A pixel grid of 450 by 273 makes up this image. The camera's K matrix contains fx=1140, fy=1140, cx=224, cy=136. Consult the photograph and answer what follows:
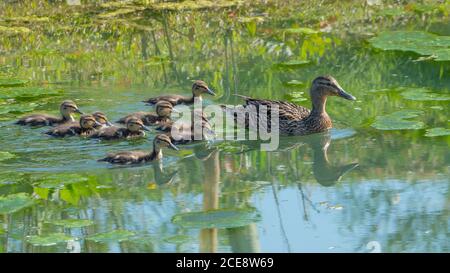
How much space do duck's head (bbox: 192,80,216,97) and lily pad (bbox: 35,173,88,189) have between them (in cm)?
259

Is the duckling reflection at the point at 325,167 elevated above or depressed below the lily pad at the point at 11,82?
above

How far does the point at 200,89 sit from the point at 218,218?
12.2ft

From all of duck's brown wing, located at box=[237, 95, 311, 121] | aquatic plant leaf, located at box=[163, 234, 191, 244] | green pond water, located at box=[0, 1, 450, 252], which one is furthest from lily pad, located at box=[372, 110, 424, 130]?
aquatic plant leaf, located at box=[163, 234, 191, 244]

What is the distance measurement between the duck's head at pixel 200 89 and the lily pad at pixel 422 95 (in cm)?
191

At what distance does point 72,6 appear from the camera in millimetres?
15883

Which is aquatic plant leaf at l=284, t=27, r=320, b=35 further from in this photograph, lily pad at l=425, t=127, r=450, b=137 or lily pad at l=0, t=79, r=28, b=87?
lily pad at l=425, t=127, r=450, b=137

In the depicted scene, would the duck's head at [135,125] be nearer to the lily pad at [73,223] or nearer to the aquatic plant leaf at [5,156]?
the aquatic plant leaf at [5,156]

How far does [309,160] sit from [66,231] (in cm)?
248

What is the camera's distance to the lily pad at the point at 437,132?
963 cm

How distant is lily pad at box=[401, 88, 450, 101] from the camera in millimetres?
10758

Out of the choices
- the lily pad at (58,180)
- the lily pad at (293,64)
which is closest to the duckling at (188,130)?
the lily pad at (58,180)

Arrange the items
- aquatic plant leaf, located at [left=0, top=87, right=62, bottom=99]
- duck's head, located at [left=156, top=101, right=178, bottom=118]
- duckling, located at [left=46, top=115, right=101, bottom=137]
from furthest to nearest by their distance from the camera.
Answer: aquatic plant leaf, located at [left=0, top=87, right=62, bottom=99]
duck's head, located at [left=156, top=101, right=178, bottom=118]
duckling, located at [left=46, top=115, right=101, bottom=137]

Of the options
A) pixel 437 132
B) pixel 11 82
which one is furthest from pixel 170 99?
pixel 437 132

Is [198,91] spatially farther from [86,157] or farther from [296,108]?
[86,157]
